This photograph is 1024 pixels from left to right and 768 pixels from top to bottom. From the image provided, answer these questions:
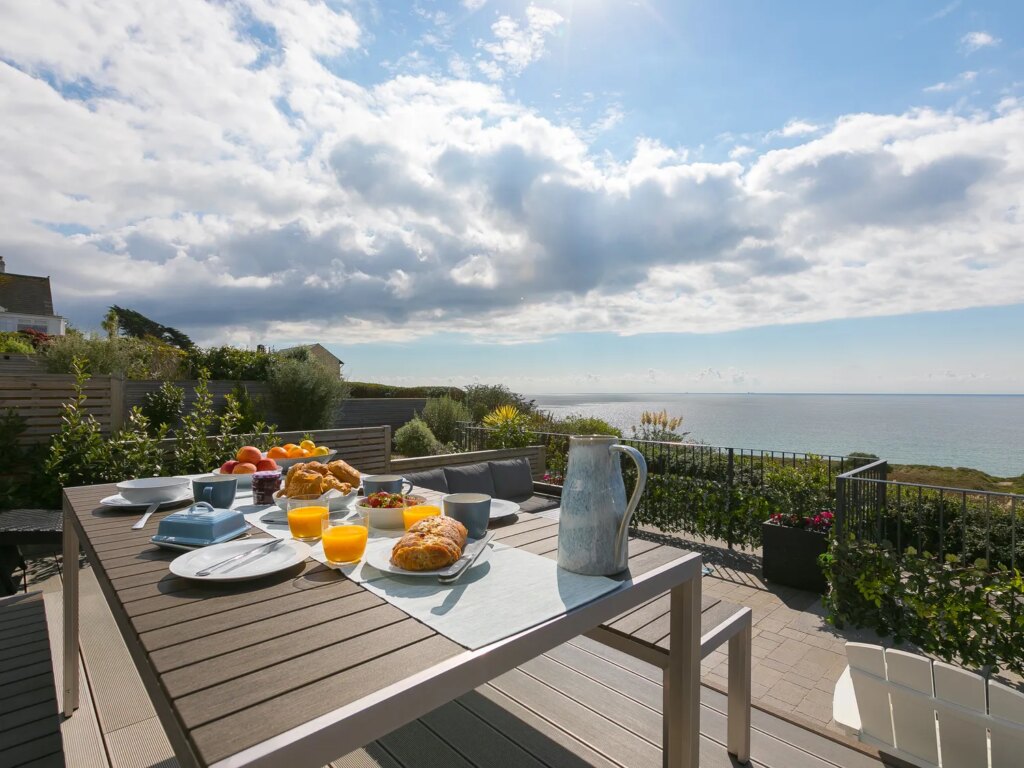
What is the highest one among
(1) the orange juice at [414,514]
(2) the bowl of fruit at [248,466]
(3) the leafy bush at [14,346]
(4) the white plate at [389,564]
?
(3) the leafy bush at [14,346]

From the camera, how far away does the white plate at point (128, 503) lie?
66.9 inches

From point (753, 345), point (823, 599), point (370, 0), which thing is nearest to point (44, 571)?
point (370, 0)

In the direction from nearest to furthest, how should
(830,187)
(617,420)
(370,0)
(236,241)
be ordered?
(370,0)
(830,187)
(617,420)
(236,241)

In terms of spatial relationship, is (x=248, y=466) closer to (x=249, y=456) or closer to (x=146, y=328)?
(x=249, y=456)

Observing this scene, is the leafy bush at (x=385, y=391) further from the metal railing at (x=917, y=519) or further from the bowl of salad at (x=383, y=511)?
the bowl of salad at (x=383, y=511)

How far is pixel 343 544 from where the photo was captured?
1.14 metres

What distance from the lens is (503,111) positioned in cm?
472

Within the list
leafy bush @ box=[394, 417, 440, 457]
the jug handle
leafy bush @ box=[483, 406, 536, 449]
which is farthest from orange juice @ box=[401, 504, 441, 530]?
leafy bush @ box=[394, 417, 440, 457]

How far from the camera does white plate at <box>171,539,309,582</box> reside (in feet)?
3.35

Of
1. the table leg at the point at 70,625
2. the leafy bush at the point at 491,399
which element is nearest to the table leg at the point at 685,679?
the table leg at the point at 70,625

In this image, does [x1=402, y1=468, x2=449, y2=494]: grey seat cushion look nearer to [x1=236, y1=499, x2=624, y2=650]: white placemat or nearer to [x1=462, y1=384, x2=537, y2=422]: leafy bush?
[x1=236, y1=499, x2=624, y2=650]: white placemat

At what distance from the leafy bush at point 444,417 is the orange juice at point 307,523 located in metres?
8.22

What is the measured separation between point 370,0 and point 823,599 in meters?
5.29

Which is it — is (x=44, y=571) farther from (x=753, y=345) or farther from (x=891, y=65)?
(x=753, y=345)
